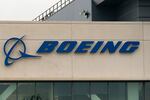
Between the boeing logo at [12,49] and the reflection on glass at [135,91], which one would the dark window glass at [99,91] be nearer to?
the reflection on glass at [135,91]

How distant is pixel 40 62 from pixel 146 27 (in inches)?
240

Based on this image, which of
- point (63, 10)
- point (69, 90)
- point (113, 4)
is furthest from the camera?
point (63, 10)

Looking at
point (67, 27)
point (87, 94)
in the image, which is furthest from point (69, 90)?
point (67, 27)

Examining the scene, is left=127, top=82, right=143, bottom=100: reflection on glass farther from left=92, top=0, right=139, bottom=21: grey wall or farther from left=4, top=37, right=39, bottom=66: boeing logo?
left=92, top=0, right=139, bottom=21: grey wall

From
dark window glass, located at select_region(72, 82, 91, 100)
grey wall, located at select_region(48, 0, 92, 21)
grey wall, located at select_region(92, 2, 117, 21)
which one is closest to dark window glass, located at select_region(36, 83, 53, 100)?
dark window glass, located at select_region(72, 82, 91, 100)

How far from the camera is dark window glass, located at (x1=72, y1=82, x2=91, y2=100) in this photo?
125 feet

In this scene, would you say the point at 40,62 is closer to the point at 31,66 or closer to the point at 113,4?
the point at 31,66

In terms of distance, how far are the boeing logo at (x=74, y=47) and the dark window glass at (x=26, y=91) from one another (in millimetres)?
1404

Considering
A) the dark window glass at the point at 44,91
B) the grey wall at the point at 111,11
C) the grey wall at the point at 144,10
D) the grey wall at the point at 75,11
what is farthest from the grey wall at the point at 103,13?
the dark window glass at the point at 44,91

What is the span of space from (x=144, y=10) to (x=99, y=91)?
5762 millimetres

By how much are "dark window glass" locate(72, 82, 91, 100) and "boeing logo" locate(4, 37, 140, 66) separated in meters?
1.73

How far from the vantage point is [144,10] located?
40656 millimetres

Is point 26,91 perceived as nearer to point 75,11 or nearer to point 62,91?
point 62,91

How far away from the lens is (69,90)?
38.0 meters
